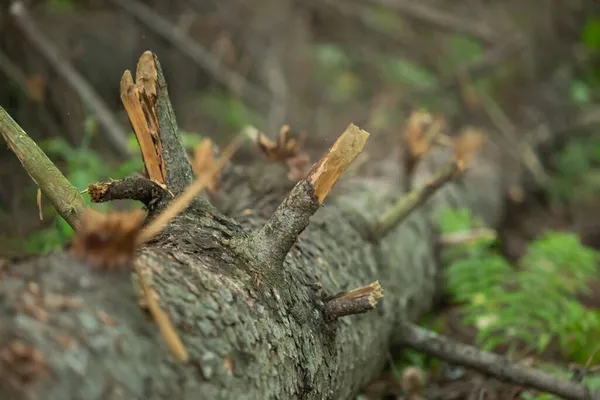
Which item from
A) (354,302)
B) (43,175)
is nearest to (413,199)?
(354,302)

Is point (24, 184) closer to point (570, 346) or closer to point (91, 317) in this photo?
point (91, 317)

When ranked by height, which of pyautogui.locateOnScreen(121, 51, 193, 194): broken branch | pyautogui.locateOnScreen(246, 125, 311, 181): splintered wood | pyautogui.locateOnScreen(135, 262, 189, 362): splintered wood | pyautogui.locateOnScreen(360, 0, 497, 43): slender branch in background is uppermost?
pyautogui.locateOnScreen(360, 0, 497, 43): slender branch in background

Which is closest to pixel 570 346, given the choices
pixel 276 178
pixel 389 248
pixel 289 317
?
pixel 389 248

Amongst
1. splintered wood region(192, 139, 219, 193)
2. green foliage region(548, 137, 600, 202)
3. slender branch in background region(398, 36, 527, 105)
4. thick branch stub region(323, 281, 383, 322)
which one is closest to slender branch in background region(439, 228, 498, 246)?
splintered wood region(192, 139, 219, 193)

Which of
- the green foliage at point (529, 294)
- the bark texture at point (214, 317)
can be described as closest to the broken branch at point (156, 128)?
the bark texture at point (214, 317)

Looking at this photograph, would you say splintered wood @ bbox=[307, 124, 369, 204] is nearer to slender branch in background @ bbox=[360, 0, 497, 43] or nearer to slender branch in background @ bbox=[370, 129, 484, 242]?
slender branch in background @ bbox=[370, 129, 484, 242]

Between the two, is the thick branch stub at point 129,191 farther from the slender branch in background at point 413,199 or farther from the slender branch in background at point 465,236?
the slender branch in background at point 465,236
